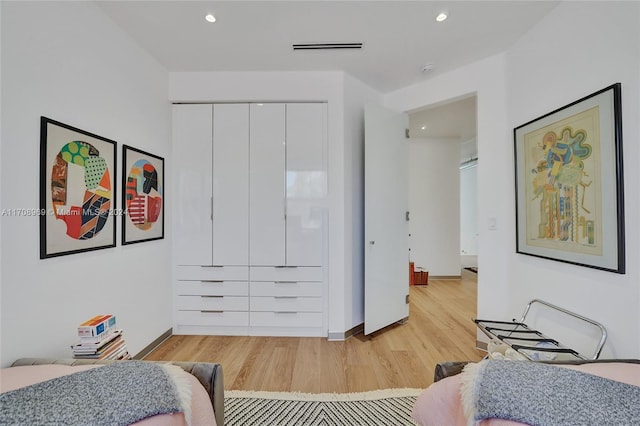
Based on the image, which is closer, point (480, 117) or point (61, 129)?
point (61, 129)

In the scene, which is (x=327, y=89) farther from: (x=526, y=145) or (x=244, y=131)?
(x=526, y=145)

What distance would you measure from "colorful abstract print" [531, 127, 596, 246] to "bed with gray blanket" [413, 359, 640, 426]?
0.80 m

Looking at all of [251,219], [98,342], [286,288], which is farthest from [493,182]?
[98,342]

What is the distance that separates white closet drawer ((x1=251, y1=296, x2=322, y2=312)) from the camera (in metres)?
2.47

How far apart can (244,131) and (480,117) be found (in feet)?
7.19

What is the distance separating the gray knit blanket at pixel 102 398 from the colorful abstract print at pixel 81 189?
38.6 inches

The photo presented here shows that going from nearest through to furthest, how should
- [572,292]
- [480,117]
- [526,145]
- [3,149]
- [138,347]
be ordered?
1. [3,149]
2. [572,292]
3. [526,145]
4. [138,347]
5. [480,117]

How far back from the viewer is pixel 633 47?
1.25 metres

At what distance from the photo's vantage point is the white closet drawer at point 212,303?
2498 millimetres

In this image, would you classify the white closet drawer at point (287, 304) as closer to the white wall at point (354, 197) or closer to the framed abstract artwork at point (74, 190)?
the white wall at point (354, 197)

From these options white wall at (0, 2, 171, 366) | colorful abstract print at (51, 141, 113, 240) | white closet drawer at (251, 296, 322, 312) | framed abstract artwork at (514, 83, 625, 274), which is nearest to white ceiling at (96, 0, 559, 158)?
white wall at (0, 2, 171, 366)

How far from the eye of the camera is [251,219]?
249cm

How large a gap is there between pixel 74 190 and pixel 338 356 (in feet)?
7.15

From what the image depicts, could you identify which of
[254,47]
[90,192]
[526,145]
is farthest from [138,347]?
[526,145]
